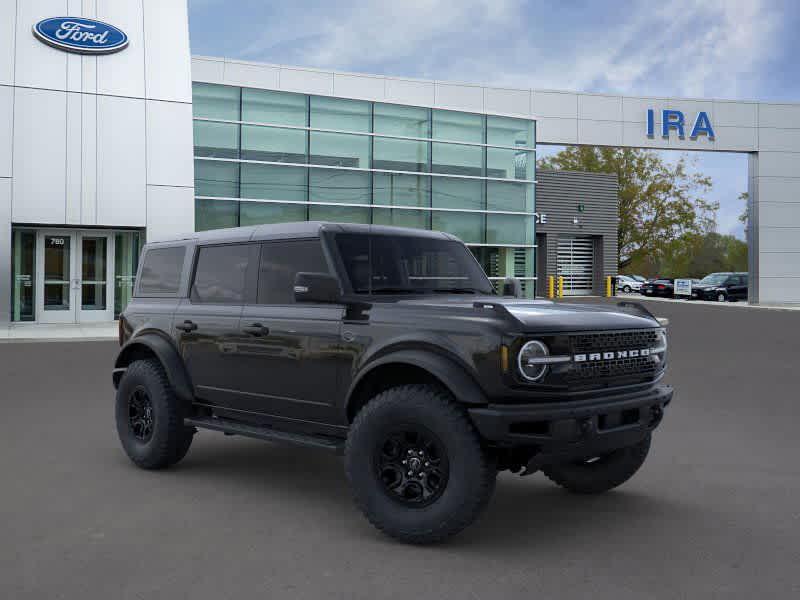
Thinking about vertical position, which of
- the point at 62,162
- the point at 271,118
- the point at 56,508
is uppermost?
the point at 271,118

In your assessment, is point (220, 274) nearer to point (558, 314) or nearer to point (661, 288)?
point (558, 314)

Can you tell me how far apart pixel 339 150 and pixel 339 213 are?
222cm

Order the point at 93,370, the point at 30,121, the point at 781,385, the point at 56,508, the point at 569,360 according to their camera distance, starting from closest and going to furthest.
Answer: the point at 569,360, the point at 56,508, the point at 781,385, the point at 93,370, the point at 30,121

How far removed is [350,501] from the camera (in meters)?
5.89

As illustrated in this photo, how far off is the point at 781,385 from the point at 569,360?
8650 millimetres

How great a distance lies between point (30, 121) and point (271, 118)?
26.2 feet

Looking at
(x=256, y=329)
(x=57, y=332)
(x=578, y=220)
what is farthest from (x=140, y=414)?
(x=578, y=220)

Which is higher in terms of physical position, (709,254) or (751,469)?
(709,254)

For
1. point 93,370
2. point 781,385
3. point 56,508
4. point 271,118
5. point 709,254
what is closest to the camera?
point 56,508

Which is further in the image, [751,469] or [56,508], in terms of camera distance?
[751,469]

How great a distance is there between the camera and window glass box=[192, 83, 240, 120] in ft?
91.9

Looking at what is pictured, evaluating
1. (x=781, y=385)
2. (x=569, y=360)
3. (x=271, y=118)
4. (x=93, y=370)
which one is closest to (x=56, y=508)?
(x=569, y=360)

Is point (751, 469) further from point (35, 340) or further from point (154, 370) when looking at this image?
point (35, 340)

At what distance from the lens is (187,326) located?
6602 millimetres
